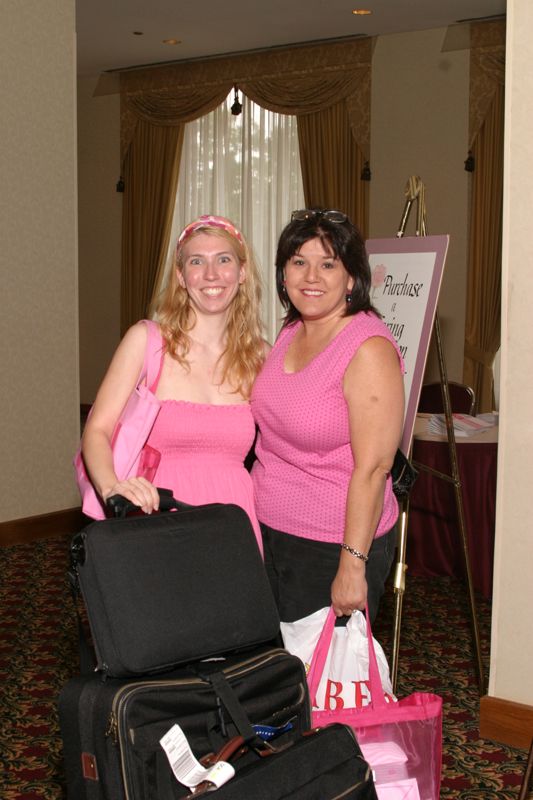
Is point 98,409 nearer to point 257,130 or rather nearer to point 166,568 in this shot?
point 166,568

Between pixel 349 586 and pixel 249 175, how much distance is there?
8.57m

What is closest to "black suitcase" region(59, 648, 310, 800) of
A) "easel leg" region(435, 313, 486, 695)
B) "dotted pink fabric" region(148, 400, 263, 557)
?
"dotted pink fabric" region(148, 400, 263, 557)

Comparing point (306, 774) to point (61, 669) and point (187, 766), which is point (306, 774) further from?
point (61, 669)

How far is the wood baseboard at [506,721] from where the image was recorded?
3.25 metres

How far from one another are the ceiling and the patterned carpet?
486cm

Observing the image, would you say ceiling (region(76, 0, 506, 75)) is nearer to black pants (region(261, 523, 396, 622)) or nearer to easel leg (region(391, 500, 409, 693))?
easel leg (region(391, 500, 409, 693))

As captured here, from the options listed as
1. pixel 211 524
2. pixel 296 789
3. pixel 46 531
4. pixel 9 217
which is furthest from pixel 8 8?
pixel 296 789

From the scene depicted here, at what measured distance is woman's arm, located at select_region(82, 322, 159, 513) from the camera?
2.21m

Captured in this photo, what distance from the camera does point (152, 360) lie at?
238cm

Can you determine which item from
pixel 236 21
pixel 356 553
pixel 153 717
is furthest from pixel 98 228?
pixel 153 717

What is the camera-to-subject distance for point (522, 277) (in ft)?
→ 10.3

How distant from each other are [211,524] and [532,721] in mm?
1762

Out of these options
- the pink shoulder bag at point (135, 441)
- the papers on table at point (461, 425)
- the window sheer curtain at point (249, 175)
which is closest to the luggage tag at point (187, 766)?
the pink shoulder bag at point (135, 441)

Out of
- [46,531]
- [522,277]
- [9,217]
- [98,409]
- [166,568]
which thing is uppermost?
[9,217]
